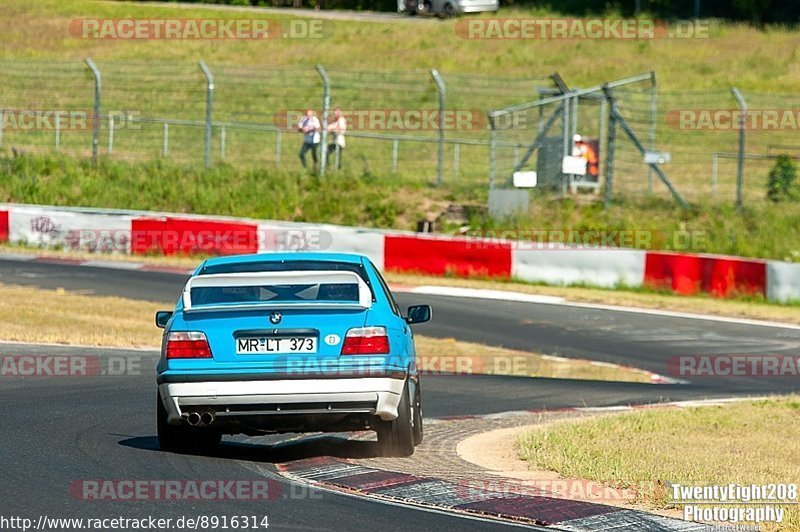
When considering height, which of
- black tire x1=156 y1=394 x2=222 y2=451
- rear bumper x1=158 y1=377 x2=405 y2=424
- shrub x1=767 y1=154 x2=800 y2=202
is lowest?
black tire x1=156 y1=394 x2=222 y2=451

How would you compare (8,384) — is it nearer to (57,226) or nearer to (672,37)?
(57,226)

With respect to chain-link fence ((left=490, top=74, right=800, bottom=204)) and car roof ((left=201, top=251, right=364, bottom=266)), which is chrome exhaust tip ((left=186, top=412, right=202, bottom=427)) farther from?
chain-link fence ((left=490, top=74, right=800, bottom=204))

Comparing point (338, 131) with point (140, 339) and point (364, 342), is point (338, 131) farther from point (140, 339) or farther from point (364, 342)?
point (364, 342)

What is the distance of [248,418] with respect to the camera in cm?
852

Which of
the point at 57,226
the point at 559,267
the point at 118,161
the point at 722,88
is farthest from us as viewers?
the point at 722,88

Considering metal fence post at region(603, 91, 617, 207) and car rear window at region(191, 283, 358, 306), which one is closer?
car rear window at region(191, 283, 358, 306)

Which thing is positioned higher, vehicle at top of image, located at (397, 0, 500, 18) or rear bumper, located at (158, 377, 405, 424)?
vehicle at top of image, located at (397, 0, 500, 18)

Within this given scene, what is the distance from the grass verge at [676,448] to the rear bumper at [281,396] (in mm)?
1371

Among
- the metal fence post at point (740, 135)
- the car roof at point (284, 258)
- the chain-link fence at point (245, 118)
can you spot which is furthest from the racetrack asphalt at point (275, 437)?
the chain-link fence at point (245, 118)

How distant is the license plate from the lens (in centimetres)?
848

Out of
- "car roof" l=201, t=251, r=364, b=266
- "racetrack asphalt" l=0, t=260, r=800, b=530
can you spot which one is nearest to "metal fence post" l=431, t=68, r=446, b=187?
"racetrack asphalt" l=0, t=260, r=800, b=530

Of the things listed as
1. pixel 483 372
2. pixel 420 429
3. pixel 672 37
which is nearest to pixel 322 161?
pixel 483 372

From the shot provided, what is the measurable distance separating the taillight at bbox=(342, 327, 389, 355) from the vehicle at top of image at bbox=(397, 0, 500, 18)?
53.5 metres

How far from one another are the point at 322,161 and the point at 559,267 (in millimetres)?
7003
